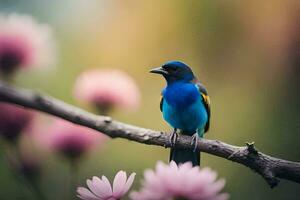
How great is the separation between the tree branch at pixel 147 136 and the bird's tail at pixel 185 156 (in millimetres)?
10

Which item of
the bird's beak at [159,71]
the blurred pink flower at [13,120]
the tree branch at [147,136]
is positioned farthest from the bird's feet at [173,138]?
the blurred pink flower at [13,120]

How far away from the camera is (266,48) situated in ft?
3.28

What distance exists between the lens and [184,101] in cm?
97

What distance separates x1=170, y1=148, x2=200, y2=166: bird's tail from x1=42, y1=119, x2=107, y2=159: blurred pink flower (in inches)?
5.2

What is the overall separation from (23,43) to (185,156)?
0.34 meters

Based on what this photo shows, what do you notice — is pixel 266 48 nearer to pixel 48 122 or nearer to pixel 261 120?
pixel 261 120

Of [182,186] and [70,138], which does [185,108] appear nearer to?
[70,138]

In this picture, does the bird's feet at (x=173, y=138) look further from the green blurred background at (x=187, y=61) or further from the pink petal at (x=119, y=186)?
the pink petal at (x=119, y=186)

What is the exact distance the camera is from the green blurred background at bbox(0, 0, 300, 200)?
0.93m

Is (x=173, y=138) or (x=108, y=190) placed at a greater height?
(x=173, y=138)

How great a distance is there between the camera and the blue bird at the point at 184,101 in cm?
95

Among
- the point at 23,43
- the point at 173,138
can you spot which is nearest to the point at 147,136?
the point at 173,138

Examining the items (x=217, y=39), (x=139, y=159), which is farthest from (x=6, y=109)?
(x=217, y=39)

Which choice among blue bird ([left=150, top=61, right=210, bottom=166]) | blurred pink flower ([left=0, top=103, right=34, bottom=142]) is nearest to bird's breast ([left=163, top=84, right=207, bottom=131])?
blue bird ([left=150, top=61, right=210, bottom=166])
